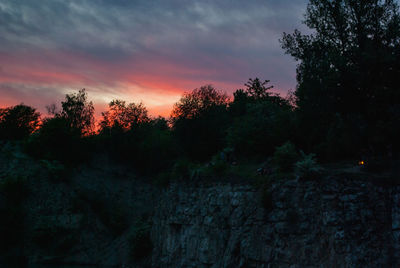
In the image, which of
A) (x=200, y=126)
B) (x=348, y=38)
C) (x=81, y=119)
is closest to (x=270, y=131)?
(x=348, y=38)

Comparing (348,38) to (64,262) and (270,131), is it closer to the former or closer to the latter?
(270,131)

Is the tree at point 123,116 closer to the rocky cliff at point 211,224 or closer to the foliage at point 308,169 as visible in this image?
the rocky cliff at point 211,224

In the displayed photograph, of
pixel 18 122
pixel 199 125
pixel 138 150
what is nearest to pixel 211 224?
pixel 199 125

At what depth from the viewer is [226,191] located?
2044 centimetres

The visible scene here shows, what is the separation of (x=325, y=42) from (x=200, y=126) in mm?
16034

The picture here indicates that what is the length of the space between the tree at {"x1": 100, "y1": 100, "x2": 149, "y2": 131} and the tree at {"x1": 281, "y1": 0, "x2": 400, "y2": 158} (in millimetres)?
36348

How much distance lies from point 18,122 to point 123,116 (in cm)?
1522

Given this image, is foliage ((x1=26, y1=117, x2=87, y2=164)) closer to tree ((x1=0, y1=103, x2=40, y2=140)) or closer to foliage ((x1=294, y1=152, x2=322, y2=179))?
tree ((x1=0, y1=103, x2=40, y2=140))

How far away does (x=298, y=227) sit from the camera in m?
15.5

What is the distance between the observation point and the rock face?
13.8 meters

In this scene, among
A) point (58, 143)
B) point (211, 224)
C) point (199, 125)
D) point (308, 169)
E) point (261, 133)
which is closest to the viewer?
point (308, 169)

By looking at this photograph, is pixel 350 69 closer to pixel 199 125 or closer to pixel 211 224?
pixel 211 224

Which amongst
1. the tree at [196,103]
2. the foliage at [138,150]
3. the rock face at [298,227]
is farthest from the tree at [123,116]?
the rock face at [298,227]

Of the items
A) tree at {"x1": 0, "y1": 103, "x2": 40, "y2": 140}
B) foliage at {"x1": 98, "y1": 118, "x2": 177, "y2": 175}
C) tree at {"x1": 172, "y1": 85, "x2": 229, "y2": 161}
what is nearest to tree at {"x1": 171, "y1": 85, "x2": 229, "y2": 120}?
tree at {"x1": 172, "y1": 85, "x2": 229, "y2": 161}
